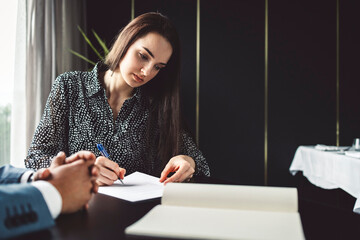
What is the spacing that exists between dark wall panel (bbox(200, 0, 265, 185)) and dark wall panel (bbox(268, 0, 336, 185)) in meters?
0.14

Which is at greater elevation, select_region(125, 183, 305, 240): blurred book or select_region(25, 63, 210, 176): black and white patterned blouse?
select_region(25, 63, 210, 176): black and white patterned blouse

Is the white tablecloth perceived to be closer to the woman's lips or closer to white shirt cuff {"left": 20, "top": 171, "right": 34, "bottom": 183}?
the woman's lips

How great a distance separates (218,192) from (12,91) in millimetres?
1961

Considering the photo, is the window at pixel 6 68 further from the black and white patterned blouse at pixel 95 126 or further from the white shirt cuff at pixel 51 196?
the white shirt cuff at pixel 51 196

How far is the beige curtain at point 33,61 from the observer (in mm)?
2215

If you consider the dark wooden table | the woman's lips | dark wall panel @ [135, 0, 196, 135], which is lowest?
the dark wooden table

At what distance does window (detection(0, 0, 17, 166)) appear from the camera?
2.13 meters

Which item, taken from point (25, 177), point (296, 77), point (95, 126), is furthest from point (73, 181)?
point (296, 77)

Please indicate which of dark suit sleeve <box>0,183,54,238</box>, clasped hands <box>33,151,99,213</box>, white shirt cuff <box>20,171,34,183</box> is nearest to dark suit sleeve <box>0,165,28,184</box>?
white shirt cuff <box>20,171,34,183</box>

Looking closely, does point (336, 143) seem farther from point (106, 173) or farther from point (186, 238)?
point (186, 238)

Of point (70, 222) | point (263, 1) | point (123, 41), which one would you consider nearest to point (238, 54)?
point (263, 1)

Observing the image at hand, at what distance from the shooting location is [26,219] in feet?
1.66

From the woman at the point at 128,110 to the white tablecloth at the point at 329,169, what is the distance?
108 cm

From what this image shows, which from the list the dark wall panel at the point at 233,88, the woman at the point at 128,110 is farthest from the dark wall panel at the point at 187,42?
the woman at the point at 128,110
